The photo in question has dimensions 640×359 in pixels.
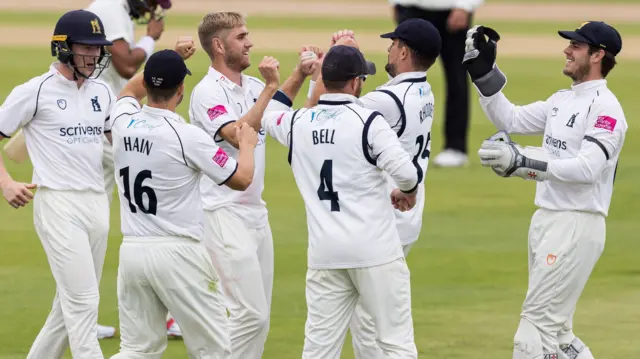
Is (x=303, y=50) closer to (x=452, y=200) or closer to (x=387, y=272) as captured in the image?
(x=387, y=272)

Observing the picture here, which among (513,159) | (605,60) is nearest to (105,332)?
(513,159)

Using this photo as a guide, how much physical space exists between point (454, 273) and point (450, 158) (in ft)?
19.0

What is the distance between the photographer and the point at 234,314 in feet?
27.0

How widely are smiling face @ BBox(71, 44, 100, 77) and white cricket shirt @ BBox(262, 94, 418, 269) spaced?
1.57 metres

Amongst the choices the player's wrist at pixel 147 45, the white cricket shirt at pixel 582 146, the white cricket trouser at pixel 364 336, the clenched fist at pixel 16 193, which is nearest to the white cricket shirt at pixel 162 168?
the clenched fist at pixel 16 193

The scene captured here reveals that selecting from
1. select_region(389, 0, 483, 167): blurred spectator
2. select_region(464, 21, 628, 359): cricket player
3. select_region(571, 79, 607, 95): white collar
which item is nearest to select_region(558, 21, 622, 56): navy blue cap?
select_region(464, 21, 628, 359): cricket player

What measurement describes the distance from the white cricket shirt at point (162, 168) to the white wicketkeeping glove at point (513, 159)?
5.25 ft

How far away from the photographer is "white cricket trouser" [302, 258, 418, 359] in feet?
24.5

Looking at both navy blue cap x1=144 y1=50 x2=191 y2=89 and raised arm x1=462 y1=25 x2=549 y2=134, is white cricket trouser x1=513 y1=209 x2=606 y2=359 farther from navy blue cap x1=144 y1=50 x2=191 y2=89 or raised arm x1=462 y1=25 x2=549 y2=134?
navy blue cap x1=144 y1=50 x2=191 y2=89

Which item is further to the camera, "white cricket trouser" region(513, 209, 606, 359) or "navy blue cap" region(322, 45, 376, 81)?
"white cricket trouser" region(513, 209, 606, 359)

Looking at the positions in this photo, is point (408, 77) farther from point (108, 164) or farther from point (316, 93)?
point (108, 164)

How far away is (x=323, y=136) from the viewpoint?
24.4 feet

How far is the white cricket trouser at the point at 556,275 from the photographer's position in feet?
26.5

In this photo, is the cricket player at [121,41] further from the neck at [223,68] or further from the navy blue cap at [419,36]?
the navy blue cap at [419,36]
